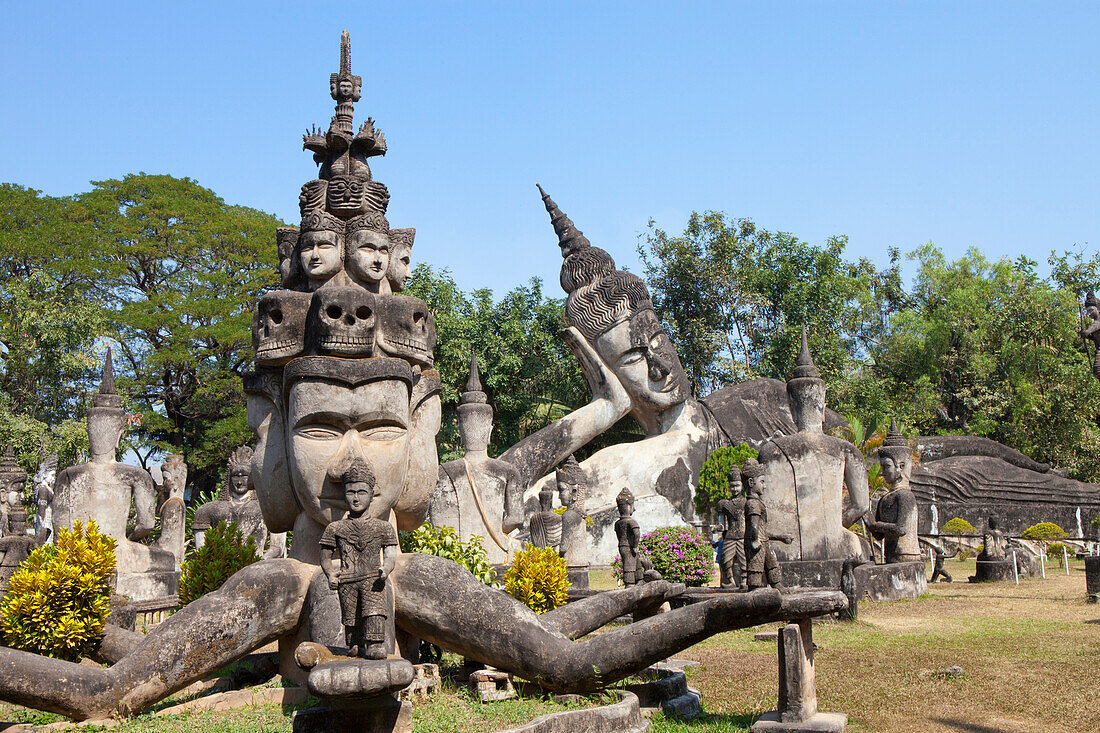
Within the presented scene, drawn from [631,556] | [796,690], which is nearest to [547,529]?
[631,556]

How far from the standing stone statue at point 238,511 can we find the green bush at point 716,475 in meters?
8.79

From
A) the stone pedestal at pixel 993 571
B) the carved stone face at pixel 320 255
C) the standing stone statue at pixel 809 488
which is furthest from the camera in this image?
the stone pedestal at pixel 993 571

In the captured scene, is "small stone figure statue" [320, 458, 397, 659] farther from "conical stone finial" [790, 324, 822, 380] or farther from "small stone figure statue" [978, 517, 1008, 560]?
"small stone figure statue" [978, 517, 1008, 560]

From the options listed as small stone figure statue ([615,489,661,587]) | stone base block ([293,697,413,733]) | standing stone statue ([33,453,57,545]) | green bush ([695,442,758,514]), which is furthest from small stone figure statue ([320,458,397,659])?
green bush ([695,442,758,514])

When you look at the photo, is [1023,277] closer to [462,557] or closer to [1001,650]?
[1001,650]

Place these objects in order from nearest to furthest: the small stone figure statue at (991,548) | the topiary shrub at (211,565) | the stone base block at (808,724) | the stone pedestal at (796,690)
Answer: the stone base block at (808,724), the stone pedestal at (796,690), the topiary shrub at (211,565), the small stone figure statue at (991,548)

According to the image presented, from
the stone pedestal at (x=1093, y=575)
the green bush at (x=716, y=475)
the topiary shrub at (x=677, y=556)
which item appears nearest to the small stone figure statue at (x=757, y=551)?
the topiary shrub at (x=677, y=556)

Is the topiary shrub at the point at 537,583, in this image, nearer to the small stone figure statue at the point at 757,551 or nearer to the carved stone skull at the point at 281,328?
the small stone figure statue at the point at 757,551

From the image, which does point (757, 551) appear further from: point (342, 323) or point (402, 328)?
point (342, 323)

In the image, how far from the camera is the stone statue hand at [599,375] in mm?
20938

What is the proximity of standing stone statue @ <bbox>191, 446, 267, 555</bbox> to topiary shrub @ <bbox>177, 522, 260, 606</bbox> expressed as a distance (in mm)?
5149

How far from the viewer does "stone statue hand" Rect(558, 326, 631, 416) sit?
68.7ft

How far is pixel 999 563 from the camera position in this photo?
52.1ft

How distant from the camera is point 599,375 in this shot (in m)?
21.1
